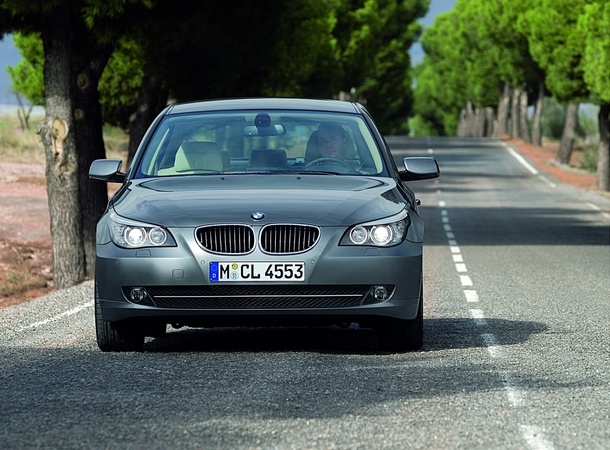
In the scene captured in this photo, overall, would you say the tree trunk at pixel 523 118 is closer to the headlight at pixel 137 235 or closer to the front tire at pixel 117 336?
the front tire at pixel 117 336

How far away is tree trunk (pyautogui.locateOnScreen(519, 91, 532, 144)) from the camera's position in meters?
78.6

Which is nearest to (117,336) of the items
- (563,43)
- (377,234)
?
(377,234)

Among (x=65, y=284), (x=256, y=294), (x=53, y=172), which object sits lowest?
(x=65, y=284)

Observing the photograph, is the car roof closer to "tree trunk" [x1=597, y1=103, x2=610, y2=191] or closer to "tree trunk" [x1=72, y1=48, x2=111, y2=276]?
"tree trunk" [x1=72, y1=48, x2=111, y2=276]

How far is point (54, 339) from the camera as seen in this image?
10984 millimetres

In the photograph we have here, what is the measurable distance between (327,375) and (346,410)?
1.21 meters

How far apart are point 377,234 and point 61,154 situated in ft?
31.1

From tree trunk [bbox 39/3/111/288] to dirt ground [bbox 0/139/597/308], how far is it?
2.15 feet

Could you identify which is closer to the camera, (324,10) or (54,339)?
(54,339)

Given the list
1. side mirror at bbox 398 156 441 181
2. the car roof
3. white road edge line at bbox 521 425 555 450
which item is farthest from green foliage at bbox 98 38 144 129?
white road edge line at bbox 521 425 555 450

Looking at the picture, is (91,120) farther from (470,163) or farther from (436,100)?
(436,100)

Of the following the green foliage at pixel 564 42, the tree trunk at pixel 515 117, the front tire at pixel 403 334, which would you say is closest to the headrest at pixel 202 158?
the front tire at pixel 403 334

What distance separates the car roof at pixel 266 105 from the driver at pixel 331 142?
14.4 inches

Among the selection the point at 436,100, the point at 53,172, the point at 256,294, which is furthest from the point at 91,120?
the point at 436,100
